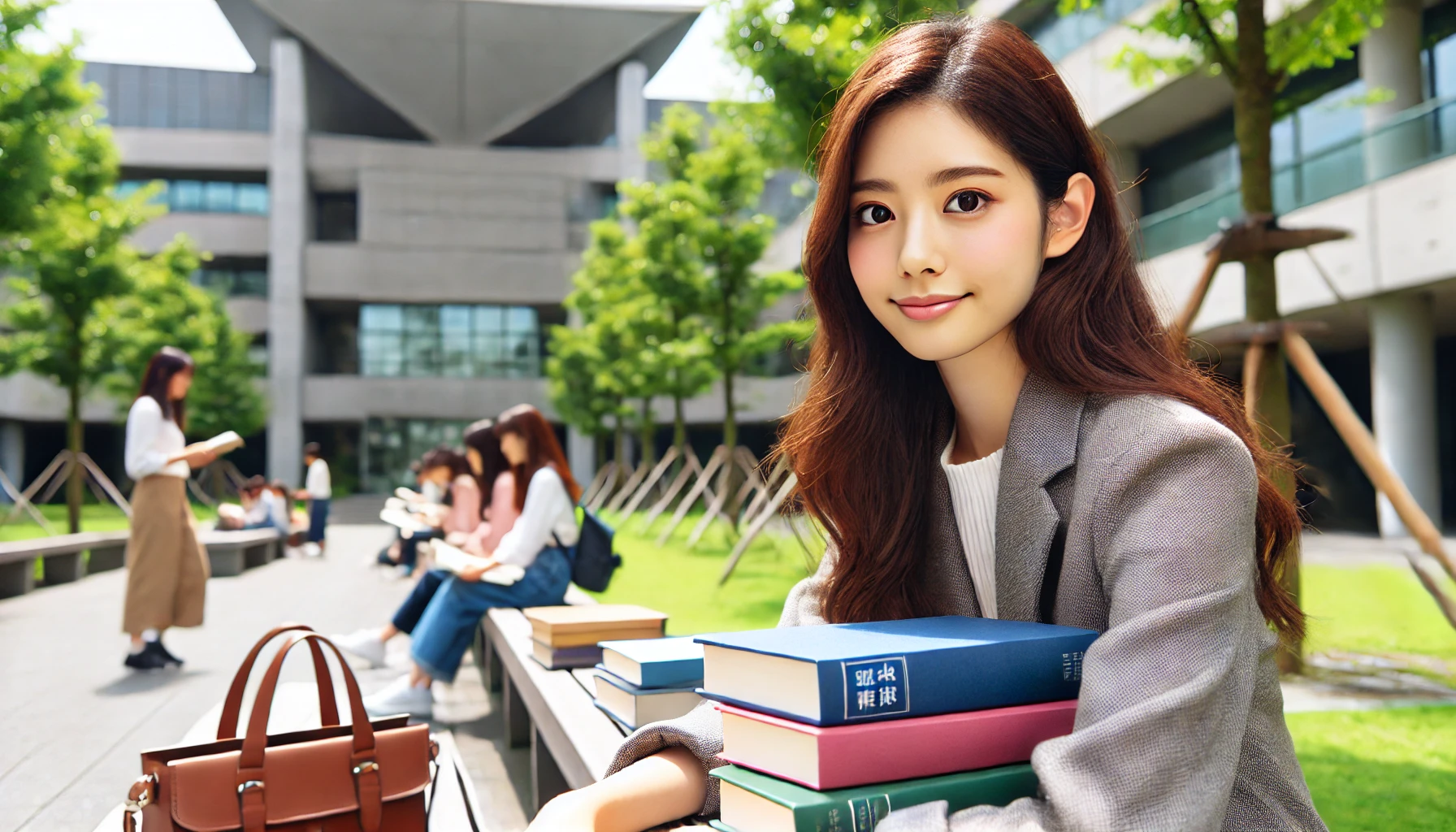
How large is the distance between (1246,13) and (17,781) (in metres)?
6.13

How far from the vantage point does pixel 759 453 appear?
33.0 m

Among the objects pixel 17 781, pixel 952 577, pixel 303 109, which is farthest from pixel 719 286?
pixel 303 109

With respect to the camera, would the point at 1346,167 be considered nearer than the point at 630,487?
Yes

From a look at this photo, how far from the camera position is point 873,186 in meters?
1.29

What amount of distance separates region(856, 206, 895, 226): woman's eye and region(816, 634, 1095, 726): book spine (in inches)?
22.8

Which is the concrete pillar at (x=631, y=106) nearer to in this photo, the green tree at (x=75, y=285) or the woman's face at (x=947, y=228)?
the green tree at (x=75, y=285)

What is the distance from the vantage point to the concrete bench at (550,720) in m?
2.22

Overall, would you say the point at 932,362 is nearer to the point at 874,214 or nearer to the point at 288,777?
the point at 874,214

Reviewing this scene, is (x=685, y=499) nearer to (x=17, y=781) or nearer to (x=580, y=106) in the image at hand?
(x=17, y=781)

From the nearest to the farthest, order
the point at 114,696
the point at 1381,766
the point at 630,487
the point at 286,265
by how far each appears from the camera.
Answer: the point at 1381,766, the point at 114,696, the point at 630,487, the point at 286,265

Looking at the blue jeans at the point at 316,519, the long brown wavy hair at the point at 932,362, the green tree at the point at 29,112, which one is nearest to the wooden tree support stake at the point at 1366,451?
the long brown wavy hair at the point at 932,362

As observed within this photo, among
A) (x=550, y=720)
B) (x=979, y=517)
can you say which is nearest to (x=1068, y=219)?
(x=979, y=517)

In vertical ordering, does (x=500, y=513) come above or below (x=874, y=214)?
below

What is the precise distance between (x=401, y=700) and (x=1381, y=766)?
12.5 feet
